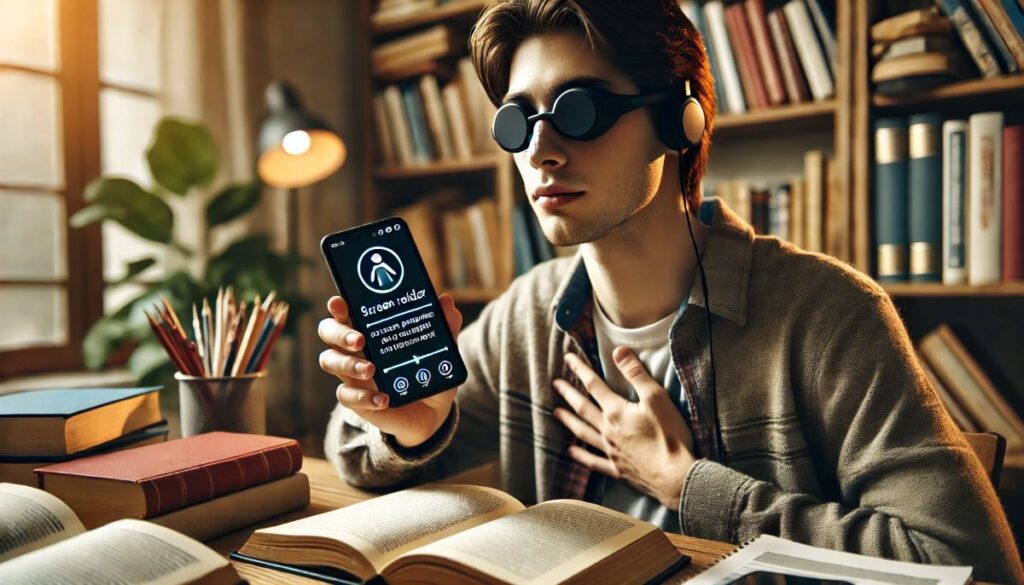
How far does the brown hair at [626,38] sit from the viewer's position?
1.01 meters

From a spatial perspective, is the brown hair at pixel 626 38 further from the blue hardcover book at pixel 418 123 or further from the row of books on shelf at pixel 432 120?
the blue hardcover book at pixel 418 123

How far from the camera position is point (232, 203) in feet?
6.61

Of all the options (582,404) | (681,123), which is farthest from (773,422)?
(681,123)

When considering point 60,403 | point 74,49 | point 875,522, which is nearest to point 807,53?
point 875,522

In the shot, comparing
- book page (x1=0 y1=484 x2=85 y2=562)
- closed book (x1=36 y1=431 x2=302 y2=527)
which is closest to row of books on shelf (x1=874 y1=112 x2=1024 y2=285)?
closed book (x1=36 y1=431 x2=302 y2=527)

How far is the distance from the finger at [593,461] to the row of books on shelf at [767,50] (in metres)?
1.12

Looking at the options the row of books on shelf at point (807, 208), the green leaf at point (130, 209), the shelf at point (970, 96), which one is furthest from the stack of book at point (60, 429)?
the shelf at point (970, 96)

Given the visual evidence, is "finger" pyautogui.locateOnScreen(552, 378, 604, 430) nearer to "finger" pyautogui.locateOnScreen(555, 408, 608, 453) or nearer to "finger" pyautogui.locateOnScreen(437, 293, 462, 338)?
"finger" pyautogui.locateOnScreen(555, 408, 608, 453)

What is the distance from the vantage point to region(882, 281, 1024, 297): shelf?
160 cm

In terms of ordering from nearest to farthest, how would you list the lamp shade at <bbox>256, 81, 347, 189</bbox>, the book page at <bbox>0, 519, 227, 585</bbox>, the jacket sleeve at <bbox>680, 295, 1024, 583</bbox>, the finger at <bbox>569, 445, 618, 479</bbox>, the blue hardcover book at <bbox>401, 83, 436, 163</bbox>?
the book page at <bbox>0, 519, 227, 585</bbox> < the jacket sleeve at <bbox>680, 295, 1024, 583</bbox> < the finger at <bbox>569, 445, 618, 479</bbox> < the lamp shade at <bbox>256, 81, 347, 189</bbox> < the blue hardcover book at <bbox>401, 83, 436, 163</bbox>

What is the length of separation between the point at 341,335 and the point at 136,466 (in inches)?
9.3

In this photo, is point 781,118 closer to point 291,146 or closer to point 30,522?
point 291,146

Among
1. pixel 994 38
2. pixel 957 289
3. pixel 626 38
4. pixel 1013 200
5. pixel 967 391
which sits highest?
pixel 994 38

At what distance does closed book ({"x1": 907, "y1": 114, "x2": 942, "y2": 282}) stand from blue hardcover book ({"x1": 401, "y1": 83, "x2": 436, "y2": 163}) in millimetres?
1321
